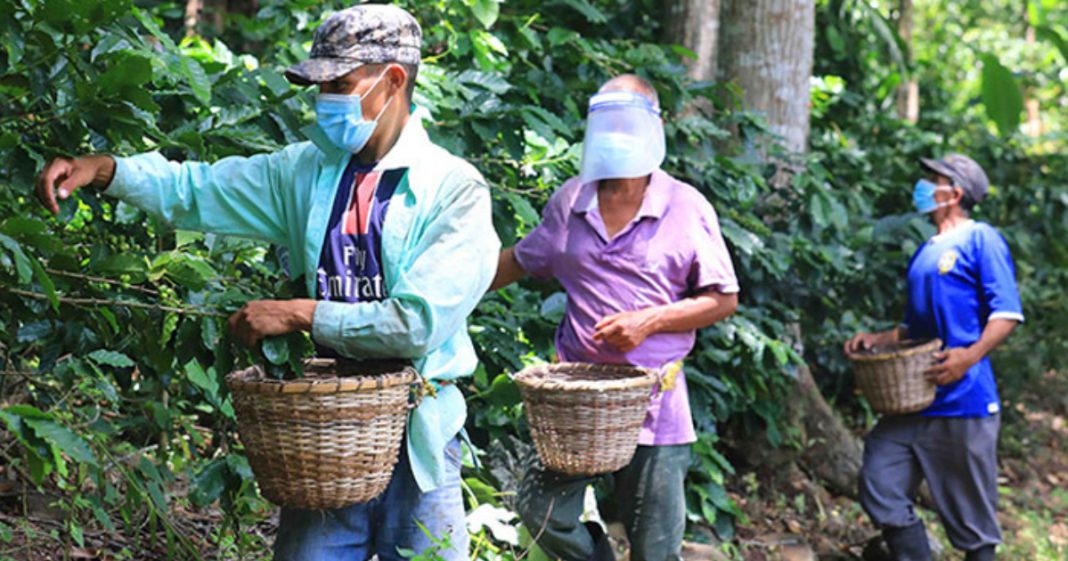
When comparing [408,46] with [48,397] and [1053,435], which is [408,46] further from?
[1053,435]

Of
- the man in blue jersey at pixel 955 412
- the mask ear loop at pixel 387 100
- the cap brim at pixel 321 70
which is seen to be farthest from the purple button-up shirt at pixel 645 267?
the man in blue jersey at pixel 955 412

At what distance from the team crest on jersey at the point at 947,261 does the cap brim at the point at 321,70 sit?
3730mm

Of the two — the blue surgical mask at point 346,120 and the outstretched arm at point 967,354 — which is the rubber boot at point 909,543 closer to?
the outstretched arm at point 967,354

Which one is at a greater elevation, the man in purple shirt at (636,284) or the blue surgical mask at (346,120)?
the blue surgical mask at (346,120)

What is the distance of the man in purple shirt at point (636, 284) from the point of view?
4.36m

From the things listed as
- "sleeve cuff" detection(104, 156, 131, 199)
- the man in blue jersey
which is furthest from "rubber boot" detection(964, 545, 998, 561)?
"sleeve cuff" detection(104, 156, 131, 199)

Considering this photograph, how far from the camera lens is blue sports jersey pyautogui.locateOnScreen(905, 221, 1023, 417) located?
5.84 metres

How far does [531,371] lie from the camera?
166 inches

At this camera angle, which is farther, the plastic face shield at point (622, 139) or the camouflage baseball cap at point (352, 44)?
the plastic face shield at point (622, 139)

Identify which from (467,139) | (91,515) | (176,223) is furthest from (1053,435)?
(176,223)

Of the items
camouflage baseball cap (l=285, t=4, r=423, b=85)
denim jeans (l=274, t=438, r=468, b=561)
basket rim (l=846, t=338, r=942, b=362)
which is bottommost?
basket rim (l=846, t=338, r=942, b=362)

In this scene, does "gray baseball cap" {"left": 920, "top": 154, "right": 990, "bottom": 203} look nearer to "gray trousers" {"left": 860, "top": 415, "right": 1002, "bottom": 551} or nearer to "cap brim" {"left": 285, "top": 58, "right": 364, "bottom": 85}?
"gray trousers" {"left": 860, "top": 415, "right": 1002, "bottom": 551}

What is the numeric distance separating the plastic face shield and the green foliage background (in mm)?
320

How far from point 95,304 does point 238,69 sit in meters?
1.33
